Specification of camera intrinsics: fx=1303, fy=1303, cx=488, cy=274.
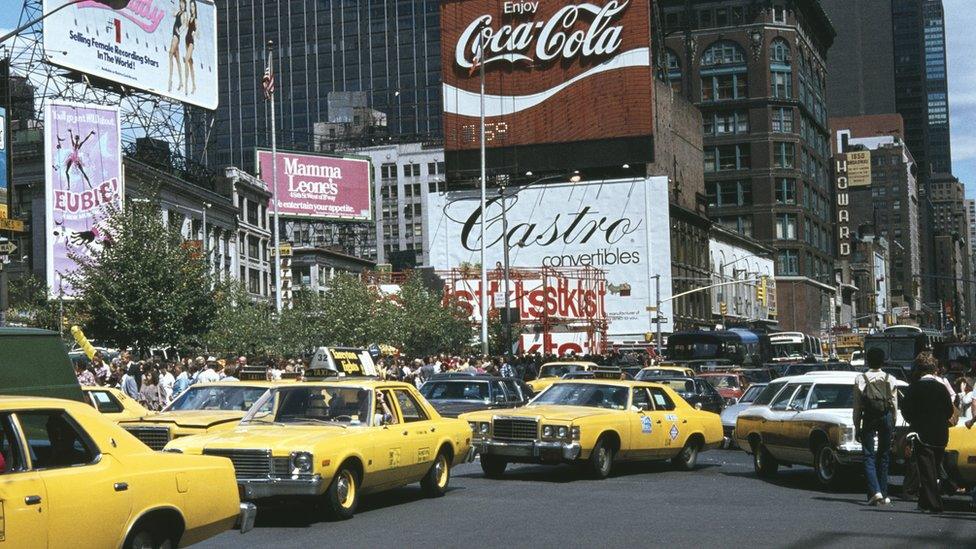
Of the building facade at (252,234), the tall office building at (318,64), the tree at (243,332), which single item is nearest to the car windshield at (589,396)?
the tree at (243,332)

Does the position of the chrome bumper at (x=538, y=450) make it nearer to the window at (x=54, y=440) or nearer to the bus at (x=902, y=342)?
the window at (x=54, y=440)

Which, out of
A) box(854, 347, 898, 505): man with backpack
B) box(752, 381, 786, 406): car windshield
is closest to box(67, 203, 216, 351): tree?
box(752, 381, 786, 406): car windshield

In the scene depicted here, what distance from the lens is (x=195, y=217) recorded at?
73625 mm

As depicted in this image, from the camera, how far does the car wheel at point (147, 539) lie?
28.4 ft

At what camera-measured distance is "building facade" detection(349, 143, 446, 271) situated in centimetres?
14338

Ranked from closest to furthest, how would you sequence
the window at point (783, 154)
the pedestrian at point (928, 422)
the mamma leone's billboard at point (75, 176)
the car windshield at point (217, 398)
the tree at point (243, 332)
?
the pedestrian at point (928, 422), the car windshield at point (217, 398), the tree at point (243, 332), the mamma leone's billboard at point (75, 176), the window at point (783, 154)

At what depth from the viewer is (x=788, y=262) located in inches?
4732

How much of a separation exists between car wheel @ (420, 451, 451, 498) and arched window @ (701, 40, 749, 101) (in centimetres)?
10407

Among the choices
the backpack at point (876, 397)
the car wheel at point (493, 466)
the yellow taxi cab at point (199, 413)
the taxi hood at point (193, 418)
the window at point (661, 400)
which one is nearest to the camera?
the backpack at point (876, 397)

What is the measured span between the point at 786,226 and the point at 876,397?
107296 mm

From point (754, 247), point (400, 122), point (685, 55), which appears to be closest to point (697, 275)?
point (754, 247)

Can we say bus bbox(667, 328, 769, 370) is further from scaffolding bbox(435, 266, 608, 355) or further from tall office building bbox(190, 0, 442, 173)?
tall office building bbox(190, 0, 442, 173)

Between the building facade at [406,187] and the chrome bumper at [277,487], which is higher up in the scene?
the building facade at [406,187]

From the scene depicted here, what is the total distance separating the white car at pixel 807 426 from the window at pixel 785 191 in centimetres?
10097
